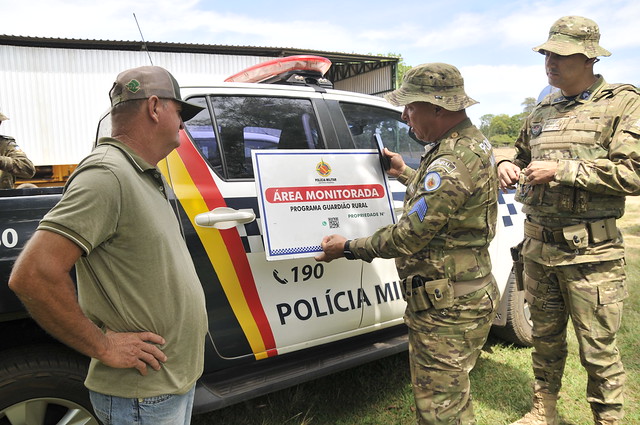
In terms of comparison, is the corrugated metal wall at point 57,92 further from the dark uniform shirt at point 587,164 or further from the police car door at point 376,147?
the dark uniform shirt at point 587,164

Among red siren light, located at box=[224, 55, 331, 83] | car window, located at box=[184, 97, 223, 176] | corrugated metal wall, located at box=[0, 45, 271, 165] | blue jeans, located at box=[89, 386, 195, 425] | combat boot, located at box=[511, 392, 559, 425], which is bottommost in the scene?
combat boot, located at box=[511, 392, 559, 425]

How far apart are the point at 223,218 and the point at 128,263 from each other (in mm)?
837

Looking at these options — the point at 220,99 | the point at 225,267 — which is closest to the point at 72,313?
the point at 225,267

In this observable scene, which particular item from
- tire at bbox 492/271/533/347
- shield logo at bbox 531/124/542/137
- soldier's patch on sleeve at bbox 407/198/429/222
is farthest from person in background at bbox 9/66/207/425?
tire at bbox 492/271/533/347

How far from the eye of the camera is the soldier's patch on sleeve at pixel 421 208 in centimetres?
171

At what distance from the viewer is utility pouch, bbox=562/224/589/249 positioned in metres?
2.19

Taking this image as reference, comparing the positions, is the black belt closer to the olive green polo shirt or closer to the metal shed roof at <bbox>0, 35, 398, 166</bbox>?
the olive green polo shirt

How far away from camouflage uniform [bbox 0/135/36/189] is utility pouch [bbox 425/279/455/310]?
150 inches

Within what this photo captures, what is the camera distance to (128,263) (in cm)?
114

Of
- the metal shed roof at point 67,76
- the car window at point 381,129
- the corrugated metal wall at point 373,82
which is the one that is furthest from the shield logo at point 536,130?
the corrugated metal wall at point 373,82

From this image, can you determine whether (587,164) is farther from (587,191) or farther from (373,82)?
(373,82)

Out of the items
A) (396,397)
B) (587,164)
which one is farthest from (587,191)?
(396,397)

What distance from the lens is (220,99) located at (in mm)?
2217

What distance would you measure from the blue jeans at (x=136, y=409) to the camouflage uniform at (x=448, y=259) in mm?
936
